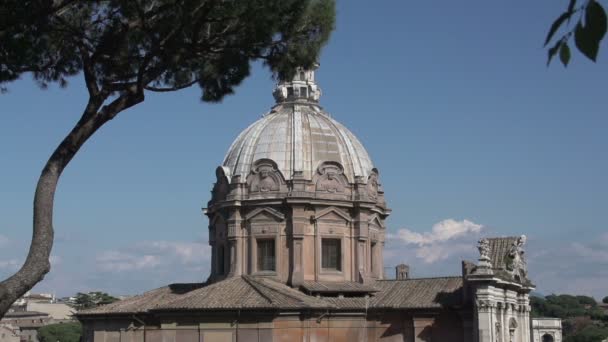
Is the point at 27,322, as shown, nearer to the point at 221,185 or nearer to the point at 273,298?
the point at 221,185

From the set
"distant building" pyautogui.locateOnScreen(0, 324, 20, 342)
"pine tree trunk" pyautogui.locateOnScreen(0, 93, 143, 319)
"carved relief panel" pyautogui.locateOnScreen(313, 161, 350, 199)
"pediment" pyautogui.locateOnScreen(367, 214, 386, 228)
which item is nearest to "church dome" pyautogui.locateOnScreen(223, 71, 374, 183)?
"carved relief panel" pyautogui.locateOnScreen(313, 161, 350, 199)

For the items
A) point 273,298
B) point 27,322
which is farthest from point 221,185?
point 27,322

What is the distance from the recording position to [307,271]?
1280 inches

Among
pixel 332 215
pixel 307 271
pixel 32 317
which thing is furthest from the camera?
pixel 32 317

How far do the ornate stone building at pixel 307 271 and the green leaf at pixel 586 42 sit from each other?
24.8m

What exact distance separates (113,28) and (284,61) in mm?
→ 3364

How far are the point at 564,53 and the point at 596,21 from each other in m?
0.22

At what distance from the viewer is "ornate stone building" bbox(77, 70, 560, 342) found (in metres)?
28.7

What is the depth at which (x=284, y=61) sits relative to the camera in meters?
16.3

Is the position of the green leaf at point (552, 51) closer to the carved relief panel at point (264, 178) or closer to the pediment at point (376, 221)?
the carved relief panel at point (264, 178)

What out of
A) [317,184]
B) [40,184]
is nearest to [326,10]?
[40,184]

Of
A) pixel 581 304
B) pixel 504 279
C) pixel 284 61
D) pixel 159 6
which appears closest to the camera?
pixel 159 6

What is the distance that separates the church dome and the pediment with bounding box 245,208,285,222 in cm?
148

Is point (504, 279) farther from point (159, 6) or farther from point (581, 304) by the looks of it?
point (581, 304)
